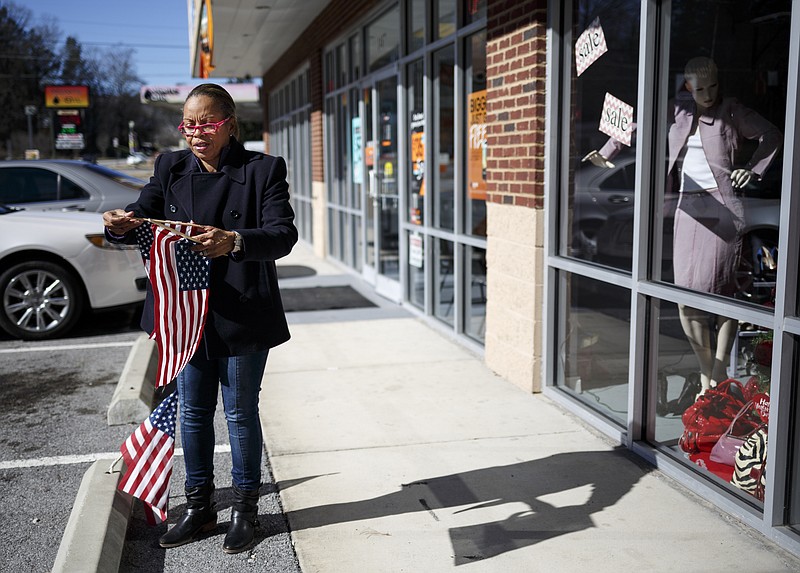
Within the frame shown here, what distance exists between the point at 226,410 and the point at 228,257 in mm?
653

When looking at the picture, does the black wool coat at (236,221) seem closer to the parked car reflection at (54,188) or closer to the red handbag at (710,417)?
the red handbag at (710,417)

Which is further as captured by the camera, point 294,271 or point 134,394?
point 294,271

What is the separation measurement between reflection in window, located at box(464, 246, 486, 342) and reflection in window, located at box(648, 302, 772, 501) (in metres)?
2.46

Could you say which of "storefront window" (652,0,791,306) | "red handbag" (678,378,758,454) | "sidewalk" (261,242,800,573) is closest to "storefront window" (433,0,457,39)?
"storefront window" (652,0,791,306)

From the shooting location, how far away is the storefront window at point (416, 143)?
7.97 m

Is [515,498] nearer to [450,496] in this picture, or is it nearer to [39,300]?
[450,496]

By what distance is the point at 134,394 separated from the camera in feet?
17.4

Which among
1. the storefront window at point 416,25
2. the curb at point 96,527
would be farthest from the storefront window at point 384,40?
the curb at point 96,527

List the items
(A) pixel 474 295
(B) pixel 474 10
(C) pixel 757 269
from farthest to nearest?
1. (A) pixel 474 295
2. (B) pixel 474 10
3. (C) pixel 757 269

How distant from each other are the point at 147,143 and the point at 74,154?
3806 cm

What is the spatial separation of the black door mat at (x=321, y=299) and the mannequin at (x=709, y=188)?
496cm

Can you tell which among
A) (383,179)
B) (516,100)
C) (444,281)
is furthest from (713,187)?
(383,179)

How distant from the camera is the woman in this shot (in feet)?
10.6

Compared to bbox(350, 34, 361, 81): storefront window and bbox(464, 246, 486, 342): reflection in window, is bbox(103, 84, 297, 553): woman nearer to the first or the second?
bbox(464, 246, 486, 342): reflection in window
